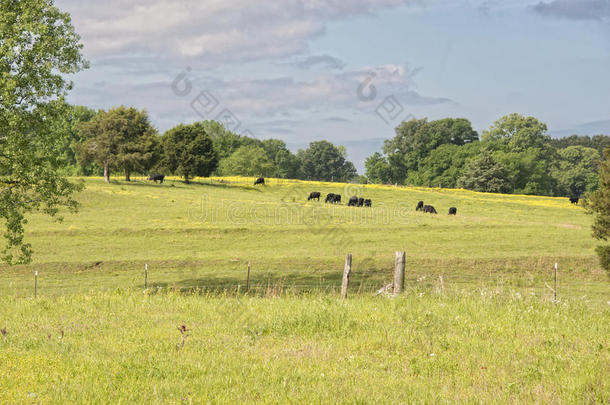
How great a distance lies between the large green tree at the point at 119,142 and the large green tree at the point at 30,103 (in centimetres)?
5763

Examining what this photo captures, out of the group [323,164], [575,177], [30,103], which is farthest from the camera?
[323,164]

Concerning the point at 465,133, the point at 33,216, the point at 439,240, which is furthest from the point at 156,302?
the point at 465,133

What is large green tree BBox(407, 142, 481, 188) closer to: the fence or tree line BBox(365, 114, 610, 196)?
tree line BBox(365, 114, 610, 196)

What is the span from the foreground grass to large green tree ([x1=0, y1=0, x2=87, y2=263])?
413 inches

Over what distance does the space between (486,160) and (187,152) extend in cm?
6691

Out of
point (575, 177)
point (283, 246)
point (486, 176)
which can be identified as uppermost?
point (575, 177)

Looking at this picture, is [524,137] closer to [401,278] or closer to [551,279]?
[551,279]

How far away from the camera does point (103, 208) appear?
187 ft

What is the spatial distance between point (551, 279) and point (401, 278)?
17887 millimetres

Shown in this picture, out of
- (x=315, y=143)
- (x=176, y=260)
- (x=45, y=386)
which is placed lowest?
(x=176, y=260)

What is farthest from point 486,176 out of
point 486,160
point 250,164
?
point 250,164

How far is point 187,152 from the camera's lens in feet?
298

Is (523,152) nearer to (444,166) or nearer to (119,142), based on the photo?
(444,166)

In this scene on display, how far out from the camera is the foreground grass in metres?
7.74
